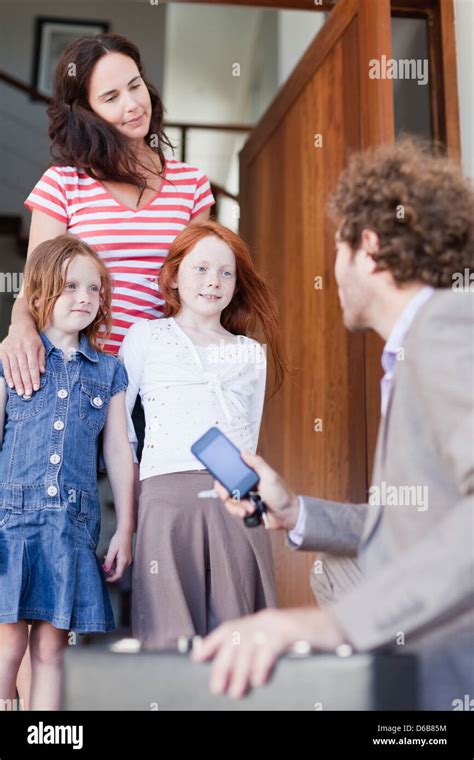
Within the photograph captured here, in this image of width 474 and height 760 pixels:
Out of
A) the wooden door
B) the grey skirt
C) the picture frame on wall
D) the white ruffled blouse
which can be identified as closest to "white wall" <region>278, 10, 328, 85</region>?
the wooden door

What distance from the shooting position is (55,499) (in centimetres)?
166

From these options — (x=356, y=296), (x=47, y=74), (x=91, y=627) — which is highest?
(x=47, y=74)

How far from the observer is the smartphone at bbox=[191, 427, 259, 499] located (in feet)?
4.32

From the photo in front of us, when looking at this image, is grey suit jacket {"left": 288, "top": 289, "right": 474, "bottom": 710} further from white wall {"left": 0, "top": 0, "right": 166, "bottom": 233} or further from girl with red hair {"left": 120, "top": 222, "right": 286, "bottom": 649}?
white wall {"left": 0, "top": 0, "right": 166, "bottom": 233}

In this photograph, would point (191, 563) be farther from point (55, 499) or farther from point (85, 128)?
point (85, 128)

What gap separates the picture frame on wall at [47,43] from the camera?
5.43 meters

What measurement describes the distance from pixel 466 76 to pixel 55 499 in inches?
59.9

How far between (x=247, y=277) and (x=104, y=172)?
0.42 meters

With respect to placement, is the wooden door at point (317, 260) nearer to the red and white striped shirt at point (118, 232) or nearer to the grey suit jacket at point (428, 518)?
the red and white striped shirt at point (118, 232)

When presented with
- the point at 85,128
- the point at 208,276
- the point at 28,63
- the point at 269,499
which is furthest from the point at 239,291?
the point at 28,63

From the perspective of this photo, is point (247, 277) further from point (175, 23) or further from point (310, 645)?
point (175, 23)

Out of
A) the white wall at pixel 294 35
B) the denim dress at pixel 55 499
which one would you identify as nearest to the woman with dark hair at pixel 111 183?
the denim dress at pixel 55 499
